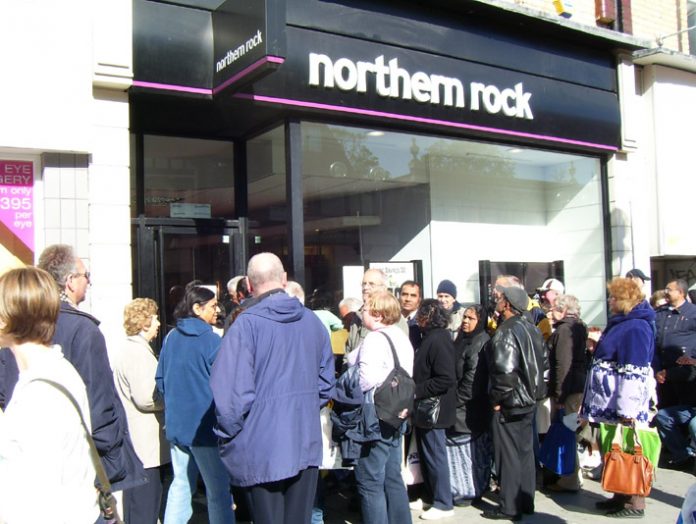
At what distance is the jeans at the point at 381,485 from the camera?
4.50 metres

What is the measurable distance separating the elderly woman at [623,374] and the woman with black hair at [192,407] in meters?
3.13

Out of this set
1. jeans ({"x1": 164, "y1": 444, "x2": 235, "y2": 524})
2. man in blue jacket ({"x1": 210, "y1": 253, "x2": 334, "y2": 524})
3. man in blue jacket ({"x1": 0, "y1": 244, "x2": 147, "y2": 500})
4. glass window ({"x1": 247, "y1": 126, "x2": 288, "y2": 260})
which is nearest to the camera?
man in blue jacket ({"x1": 0, "y1": 244, "x2": 147, "y2": 500})

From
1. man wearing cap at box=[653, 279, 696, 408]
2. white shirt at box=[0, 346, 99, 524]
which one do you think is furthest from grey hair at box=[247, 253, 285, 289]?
man wearing cap at box=[653, 279, 696, 408]

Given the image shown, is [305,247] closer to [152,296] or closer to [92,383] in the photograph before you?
[152,296]

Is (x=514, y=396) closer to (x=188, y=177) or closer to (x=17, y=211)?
(x=188, y=177)

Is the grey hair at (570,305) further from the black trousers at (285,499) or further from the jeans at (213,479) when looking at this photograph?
the jeans at (213,479)

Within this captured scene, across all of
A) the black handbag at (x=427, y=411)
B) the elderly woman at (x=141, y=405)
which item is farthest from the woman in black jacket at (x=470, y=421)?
the elderly woman at (x=141, y=405)

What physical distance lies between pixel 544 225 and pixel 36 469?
8936mm

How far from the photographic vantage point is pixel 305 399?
12.5ft

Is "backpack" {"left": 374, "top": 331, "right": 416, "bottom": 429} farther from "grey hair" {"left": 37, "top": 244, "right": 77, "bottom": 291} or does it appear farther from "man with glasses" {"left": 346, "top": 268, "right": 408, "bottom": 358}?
"grey hair" {"left": 37, "top": 244, "right": 77, "bottom": 291}

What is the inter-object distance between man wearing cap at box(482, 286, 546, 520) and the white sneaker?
1.06 ft

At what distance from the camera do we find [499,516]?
5531 mm

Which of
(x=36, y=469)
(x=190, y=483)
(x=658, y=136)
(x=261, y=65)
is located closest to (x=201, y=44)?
(x=261, y=65)

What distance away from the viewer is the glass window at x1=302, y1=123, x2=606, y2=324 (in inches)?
308
